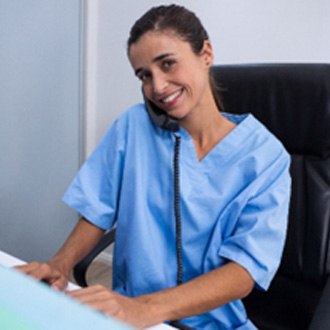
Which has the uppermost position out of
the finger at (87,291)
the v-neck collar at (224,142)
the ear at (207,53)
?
the ear at (207,53)

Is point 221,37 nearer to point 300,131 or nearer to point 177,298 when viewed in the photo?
point 300,131

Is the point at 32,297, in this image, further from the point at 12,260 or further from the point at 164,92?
the point at 164,92

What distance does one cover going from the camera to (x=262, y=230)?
2.48 feet

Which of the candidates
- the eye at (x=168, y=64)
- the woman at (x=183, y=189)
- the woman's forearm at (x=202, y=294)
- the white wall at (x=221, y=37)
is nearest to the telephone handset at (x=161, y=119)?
the woman at (x=183, y=189)

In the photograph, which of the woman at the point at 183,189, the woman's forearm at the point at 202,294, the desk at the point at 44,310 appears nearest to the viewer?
the desk at the point at 44,310

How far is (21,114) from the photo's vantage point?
1463 millimetres

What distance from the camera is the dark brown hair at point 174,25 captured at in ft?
2.57

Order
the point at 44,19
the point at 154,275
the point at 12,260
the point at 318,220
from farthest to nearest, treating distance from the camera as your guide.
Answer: the point at 44,19, the point at 318,220, the point at 154,275, the point at 12,260

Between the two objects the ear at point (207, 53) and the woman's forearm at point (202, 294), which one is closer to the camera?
the woman's forearm at point (202, 294)

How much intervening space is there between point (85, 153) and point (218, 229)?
111cm

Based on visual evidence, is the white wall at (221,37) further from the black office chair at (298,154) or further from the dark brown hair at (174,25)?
the dark brown hair at (174,25)

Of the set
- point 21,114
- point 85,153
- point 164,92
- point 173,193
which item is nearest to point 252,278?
point 173,193

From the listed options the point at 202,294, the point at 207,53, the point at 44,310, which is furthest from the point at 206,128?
the point at 44,310

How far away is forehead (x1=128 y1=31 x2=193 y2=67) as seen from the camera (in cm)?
77
